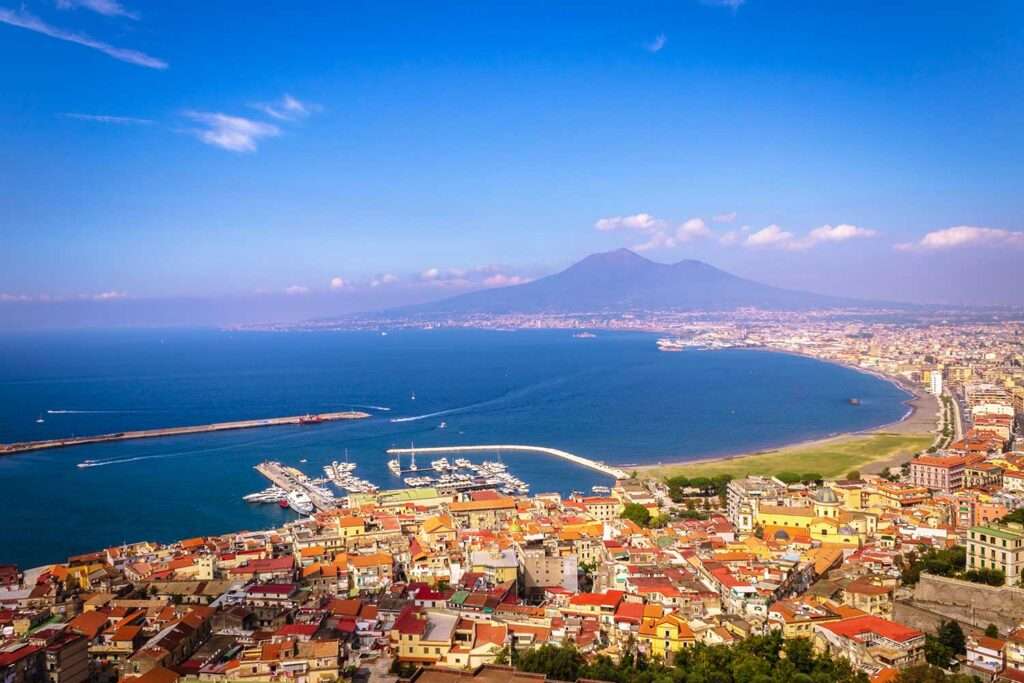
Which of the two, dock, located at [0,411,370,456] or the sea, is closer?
the sea

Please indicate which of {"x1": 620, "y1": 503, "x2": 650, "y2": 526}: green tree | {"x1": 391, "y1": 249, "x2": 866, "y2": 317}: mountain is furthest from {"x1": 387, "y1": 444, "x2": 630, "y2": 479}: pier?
{"x1": 391, "y1": 249, "x2": 866, "y2": 317}: mountain

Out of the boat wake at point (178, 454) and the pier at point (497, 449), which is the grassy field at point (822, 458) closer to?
the pier at point (497, 449)

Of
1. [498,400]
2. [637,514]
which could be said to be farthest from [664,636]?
[498,400]

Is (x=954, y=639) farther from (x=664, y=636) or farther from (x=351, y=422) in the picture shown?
(x=351, y=422)

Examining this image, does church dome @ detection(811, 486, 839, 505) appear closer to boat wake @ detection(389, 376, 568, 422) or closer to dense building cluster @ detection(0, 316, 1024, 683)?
dense building cluster @ detection(0, 316, 1024, 683)

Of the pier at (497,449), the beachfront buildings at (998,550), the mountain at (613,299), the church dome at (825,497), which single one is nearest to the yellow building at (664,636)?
the beachfront buildings at (998,550)

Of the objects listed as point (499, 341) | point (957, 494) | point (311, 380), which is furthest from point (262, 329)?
point (957, 494)

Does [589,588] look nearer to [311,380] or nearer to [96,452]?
[96,452]
